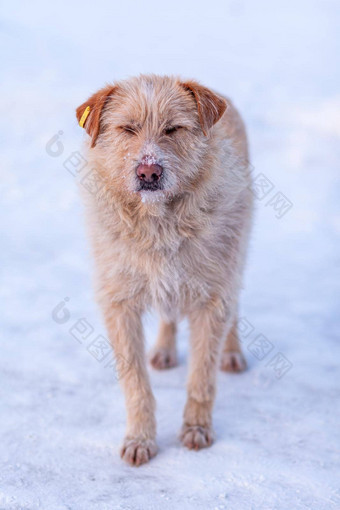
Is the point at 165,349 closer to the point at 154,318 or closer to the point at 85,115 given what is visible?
the point at 154,318

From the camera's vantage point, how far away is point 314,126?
8773 mm

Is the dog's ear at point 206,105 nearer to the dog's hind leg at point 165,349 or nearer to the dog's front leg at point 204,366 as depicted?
the dog's front leg at point 204,366

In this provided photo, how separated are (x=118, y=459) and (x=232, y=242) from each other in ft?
4.68

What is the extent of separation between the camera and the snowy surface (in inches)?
129

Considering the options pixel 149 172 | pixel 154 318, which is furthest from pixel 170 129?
pixel 154 318

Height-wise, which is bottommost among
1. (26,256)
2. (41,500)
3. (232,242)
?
(26,256)

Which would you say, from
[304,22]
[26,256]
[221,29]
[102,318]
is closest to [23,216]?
[26,256]

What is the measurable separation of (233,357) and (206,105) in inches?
80.6

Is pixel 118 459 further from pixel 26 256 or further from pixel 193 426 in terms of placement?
pixel 26 256

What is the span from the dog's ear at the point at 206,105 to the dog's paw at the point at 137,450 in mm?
1794

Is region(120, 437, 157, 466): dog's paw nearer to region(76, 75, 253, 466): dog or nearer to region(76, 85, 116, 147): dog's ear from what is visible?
region(76, 75, 253, 466): dog

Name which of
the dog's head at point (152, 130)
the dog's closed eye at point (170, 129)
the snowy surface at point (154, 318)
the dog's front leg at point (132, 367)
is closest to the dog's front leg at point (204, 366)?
the snowy surface at point (154, 318)

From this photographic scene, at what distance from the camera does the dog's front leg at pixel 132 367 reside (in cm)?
361

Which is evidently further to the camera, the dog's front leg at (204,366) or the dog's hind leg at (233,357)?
the dog's hind leg at (233,357)
